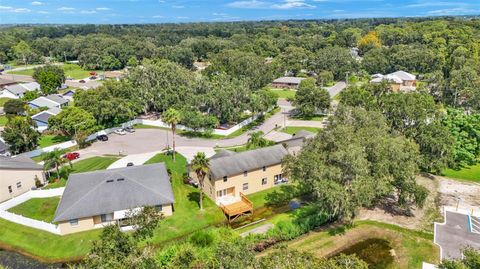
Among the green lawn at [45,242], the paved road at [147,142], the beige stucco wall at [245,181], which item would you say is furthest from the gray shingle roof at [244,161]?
the paved road at [147,142]

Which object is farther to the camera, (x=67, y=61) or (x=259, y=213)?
(x=67, y=61)

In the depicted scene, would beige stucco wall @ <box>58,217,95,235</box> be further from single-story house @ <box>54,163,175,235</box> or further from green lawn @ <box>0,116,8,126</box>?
green lawn @ <box>0,116,8,126</box>

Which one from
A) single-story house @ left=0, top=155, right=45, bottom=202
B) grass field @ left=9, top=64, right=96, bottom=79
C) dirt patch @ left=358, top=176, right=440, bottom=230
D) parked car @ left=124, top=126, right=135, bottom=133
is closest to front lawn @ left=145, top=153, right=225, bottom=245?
dirt patch @ left=358, top=176, right=440, bottom=230

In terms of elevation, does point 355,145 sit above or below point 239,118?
above

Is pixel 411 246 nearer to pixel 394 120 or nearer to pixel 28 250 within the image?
pixel 394 120

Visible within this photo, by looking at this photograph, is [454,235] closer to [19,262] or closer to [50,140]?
[19,262]

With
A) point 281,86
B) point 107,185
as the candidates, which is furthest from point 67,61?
point 107,185

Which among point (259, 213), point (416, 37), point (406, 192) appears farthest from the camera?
point (416, 37)
